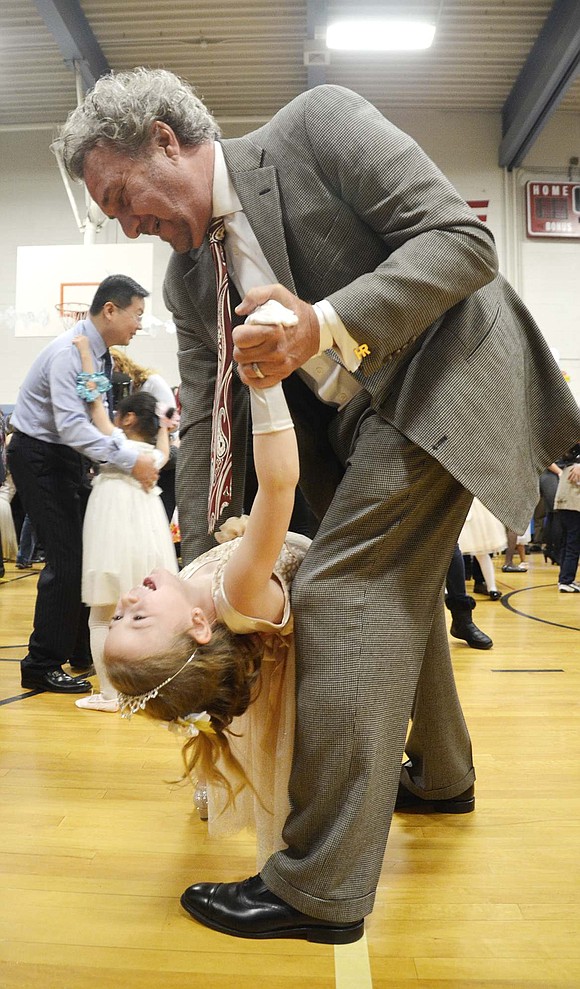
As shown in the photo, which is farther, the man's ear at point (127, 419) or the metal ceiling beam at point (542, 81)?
the metal ceiling beam at point (542, 81)

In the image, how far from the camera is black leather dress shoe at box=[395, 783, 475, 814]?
5.72 feet

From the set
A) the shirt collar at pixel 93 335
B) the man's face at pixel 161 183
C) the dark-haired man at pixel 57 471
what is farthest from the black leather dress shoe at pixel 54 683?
the man's face at pixel 161 183

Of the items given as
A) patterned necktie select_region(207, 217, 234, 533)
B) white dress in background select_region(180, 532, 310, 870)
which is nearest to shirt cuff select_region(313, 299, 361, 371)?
patterned necktie select_region(207, 217, 234, 533)

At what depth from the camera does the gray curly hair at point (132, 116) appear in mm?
1301

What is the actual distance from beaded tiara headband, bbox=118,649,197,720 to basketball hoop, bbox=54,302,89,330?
7.04 meters

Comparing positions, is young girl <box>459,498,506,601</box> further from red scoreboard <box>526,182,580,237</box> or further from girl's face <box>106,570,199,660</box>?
red scoreboard <box>526,182,580,237</box>

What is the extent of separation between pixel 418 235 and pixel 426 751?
1.02 meters

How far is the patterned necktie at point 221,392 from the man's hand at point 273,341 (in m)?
Answer: 0.28

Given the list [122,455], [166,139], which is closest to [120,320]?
[122,455]

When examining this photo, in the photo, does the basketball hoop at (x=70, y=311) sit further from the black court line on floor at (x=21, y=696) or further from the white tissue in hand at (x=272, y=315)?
the white tissue in hand at (x=272, y=315)

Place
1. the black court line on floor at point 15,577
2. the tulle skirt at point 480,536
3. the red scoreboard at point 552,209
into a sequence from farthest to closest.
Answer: the red scoreboard at point 552,209 → the black court line on floor at point 15,577 → the tulle skirt at point 480,536

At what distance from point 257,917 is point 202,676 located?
0.38 meters

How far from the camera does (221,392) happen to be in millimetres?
1401

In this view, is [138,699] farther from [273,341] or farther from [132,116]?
[132,116]
